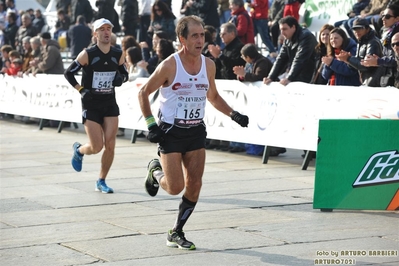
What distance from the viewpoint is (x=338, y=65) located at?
12.3m

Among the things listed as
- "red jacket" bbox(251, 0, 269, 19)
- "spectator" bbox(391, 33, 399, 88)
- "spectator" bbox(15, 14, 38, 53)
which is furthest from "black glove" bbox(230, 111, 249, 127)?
"spectator" bbox(15, 14, 38, 53)

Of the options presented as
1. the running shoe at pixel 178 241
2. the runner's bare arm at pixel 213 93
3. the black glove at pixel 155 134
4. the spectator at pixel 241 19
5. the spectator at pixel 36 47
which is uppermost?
the spectator at pixel 241 19

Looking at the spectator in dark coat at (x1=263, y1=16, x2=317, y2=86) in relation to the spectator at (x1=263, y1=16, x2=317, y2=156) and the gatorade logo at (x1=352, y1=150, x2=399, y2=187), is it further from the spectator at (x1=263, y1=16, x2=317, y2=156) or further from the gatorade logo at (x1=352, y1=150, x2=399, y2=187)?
the gatorade logo at (x1=352, y1=150, x2=399, y2=187)

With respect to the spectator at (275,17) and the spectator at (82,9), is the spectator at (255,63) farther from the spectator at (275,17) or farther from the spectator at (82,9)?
the spectator at (82,9)

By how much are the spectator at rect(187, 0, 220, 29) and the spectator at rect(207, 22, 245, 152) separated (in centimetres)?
381

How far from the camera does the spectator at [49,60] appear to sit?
19047 millimetres

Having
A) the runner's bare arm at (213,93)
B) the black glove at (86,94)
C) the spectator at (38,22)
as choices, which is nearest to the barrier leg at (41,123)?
the spectator at (38,22)

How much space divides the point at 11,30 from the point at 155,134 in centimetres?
1870

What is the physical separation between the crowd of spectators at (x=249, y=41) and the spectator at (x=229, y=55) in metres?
0.02

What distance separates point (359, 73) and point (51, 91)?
8.22m

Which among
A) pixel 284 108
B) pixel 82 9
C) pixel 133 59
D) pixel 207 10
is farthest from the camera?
pixel 82 9

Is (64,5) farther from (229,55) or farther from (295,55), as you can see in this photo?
(295,55)

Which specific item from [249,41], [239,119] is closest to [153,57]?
[249,41]

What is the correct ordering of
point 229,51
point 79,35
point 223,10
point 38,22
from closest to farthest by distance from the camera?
point 229,51
point 223,10
point 79,35
point 38,22
